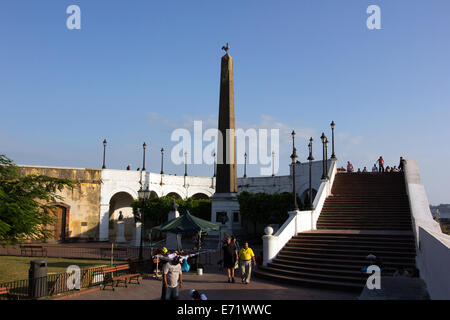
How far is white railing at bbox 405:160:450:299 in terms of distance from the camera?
7793 mm

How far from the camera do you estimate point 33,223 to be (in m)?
12.7

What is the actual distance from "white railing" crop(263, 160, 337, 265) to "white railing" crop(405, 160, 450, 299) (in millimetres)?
4440

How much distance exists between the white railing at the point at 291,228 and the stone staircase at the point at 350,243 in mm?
270

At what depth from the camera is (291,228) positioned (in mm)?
16641

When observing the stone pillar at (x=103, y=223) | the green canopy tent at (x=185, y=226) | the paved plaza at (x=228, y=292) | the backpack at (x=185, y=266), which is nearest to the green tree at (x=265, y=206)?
the green canopy tent at (x=185, y=226)

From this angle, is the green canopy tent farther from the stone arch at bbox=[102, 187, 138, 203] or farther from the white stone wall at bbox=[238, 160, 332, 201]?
the stone arch at bbox=[102, 187, 138, 203]

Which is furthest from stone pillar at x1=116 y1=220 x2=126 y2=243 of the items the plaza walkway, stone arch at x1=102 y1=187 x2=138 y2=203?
the plaza walkway

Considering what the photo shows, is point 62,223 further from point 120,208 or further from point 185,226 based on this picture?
point 185,226

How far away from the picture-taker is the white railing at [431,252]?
25.6ft

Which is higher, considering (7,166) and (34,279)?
(7,166)
